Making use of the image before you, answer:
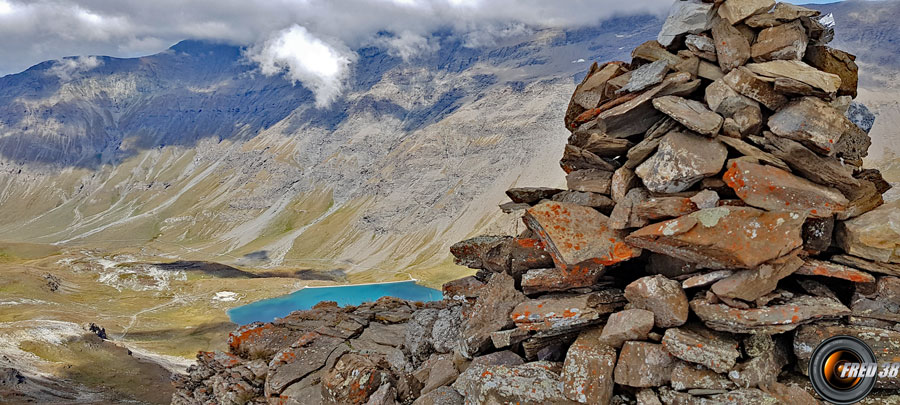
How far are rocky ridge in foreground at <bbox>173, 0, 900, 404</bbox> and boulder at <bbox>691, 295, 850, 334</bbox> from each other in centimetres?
4

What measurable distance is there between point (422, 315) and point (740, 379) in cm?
1334

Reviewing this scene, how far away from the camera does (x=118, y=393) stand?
54.5m

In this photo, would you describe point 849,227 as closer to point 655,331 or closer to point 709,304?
point 709,304

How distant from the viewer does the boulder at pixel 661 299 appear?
36.2ft

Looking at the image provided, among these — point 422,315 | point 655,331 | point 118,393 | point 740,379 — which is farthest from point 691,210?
point 118,393

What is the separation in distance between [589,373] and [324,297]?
14658 centimetres

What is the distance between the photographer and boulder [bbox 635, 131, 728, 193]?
1169cm

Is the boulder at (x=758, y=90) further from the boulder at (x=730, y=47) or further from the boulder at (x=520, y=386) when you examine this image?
the boulder at (x=520, y=386)

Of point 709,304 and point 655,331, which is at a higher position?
point 709,304

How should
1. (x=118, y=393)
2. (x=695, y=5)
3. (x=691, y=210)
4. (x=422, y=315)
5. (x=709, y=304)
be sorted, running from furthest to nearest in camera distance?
(x=118, y=393)
(x=422, y=315)
(x=695, y=5)
(x=691, y=210)
(x=709, y=304)

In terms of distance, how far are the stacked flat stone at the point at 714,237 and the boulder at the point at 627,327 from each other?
0.04 meters

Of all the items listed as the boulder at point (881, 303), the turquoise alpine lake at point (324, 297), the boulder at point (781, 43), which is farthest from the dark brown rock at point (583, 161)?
the turquoise alpine lake at point (324, 297)

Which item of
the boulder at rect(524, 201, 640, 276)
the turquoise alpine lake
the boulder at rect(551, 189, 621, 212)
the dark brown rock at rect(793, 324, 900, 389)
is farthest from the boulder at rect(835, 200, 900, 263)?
the turquoise alpine lake

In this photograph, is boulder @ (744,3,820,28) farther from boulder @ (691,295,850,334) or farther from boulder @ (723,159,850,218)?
boulder @ (691,295,850,334)
